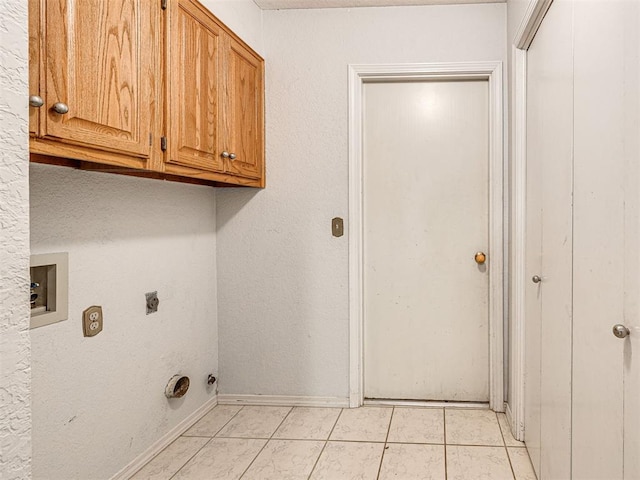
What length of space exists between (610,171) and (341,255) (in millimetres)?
1906

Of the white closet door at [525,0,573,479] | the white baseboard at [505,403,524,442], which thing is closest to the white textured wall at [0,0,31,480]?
the white closet door at [525,0,573,479]

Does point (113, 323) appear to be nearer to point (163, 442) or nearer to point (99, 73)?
point (163, 442)

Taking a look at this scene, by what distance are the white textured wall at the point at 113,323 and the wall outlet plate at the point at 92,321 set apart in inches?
0.9

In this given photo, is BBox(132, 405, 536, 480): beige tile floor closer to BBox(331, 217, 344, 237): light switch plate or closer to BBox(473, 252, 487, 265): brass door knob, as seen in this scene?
BBox(473, 252, 487, 265): brass door knob

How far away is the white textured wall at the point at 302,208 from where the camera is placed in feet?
10.2

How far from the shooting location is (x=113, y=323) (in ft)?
7.18

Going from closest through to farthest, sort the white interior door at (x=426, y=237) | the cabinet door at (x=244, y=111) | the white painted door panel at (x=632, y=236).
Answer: the white painted door panel at (x=632, y=236)
the cabinet door at (x=244, y=111)
the white interior door at (x=426, y=237)

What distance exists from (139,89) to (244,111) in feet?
3.57

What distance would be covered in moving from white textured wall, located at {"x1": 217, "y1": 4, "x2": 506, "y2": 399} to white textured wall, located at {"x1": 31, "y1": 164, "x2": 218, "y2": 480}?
0.29 meters

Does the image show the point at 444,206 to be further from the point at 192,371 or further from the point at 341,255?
the point at 192,371

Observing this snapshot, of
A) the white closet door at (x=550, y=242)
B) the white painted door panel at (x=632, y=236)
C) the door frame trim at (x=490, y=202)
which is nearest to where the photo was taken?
the white painted door panel at (x=632, y=236)

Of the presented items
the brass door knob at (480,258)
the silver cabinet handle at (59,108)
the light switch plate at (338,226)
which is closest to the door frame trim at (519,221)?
the brass door knob at (480,258)

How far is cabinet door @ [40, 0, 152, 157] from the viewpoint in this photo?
1.45 meters

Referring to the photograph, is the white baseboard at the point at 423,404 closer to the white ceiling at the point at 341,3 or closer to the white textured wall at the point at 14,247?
the white ceiling at the point at 341,3
